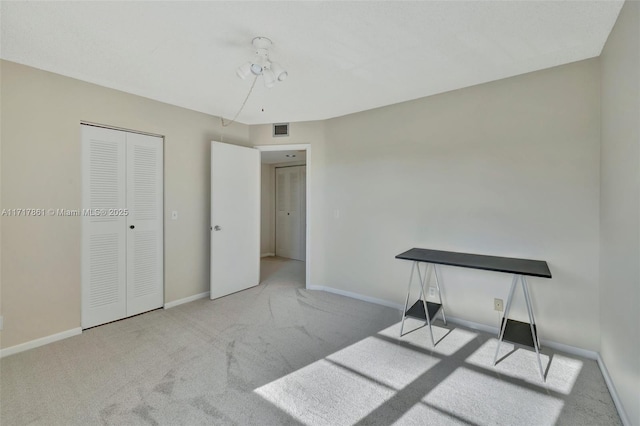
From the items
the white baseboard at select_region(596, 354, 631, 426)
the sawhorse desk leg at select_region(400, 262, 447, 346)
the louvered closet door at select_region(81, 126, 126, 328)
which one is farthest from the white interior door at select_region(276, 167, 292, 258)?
the white baseboard at select_region(596, 354, 631, 426)

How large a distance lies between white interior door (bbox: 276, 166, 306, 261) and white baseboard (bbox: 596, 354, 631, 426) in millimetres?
4761

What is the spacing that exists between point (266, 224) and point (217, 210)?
10.1 feet

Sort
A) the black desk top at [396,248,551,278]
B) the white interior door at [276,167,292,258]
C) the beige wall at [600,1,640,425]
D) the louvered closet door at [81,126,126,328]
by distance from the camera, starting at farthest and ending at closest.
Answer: the white interior door at [276,167,292,258]
the louvered closet door at [81,126,126,328]
the black desk top at [396,248,551,278]
the beige wall at [600,1,640,425]

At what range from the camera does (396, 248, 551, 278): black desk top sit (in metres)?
2.14

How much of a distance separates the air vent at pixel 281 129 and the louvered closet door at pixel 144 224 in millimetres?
1542

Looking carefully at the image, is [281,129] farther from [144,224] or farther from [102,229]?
[102,229]

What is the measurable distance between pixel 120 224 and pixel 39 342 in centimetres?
121

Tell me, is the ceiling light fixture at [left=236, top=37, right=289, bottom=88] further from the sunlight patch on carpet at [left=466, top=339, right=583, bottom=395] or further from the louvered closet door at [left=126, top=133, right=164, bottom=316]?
the sunlight patch on carpet at [left=466, top=339, right=583, bottom=395]

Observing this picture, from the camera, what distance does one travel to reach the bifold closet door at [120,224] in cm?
282

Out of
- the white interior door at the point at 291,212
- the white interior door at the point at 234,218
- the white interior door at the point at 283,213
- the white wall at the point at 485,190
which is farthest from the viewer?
the white interior door at the point at 283,213

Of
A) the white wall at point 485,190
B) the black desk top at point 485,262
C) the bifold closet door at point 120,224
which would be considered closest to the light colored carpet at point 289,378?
the bifold closet door at point 120,224

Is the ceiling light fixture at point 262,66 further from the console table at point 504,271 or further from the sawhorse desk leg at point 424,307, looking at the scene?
the sawhorse desk leg at point 424,307

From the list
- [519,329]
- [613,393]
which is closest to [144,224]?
[519,329]

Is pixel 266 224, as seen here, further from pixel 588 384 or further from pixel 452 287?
pixel 588 384
